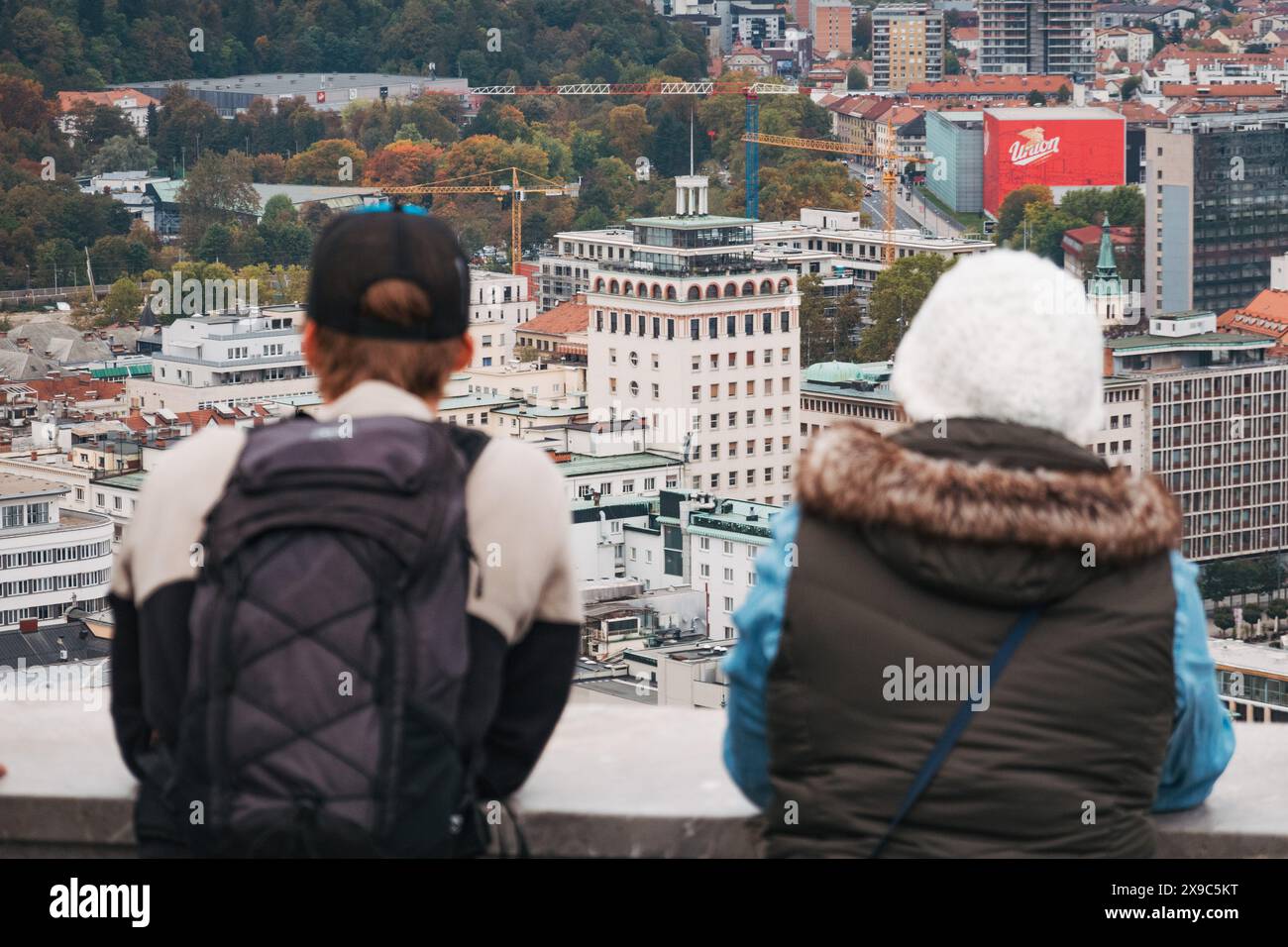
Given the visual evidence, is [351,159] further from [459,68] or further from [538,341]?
[538,341]

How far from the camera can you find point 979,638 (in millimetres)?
2557

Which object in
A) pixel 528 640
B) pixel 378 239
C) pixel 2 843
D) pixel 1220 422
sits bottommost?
pixel 1220 422

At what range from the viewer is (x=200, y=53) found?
72.3 meters

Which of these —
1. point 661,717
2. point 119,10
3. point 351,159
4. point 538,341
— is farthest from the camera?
point 119,10

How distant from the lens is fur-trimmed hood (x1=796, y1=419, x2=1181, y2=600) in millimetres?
2516

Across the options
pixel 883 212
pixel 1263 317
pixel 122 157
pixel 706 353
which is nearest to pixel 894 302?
pixel 1263 317

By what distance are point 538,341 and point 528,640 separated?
43.3 m

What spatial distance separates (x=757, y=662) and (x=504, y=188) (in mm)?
56597

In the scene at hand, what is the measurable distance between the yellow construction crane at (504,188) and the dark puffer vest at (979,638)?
5445 centimetres

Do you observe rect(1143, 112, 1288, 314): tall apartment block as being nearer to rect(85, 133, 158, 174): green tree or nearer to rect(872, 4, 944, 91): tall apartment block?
rect(85, 133, 158, 174): green tree

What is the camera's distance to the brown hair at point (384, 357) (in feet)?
8.57

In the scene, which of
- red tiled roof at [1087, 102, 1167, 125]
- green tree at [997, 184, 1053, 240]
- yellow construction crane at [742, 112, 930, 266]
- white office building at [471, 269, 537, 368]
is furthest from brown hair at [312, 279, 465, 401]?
red tiled roof at [1087, 102, 1167, 125]

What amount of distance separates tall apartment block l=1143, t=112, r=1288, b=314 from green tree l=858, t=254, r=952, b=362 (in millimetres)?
7532

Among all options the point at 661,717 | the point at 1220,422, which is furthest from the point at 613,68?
the point at 661,717
